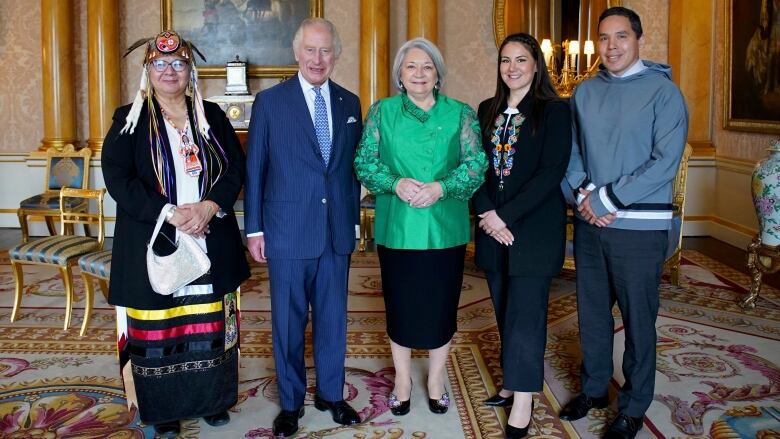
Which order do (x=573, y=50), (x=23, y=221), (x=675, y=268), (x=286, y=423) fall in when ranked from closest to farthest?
Answer: (x=286, y=423)
(x=675, y=268)
(x=23, y=221)
(x=573, y=50)

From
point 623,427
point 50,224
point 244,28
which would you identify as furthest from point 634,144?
point 50,224

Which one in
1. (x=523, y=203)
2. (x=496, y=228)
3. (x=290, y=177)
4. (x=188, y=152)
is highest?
(x=188, y=152)

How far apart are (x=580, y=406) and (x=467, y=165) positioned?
48.2 inches

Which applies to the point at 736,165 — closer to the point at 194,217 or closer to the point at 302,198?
the point at 302,198

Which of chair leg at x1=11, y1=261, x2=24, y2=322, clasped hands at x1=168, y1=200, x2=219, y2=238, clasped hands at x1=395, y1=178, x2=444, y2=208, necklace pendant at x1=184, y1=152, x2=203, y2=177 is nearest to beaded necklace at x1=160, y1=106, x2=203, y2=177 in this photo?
necklace pendant at x1=184, y1=152, x2=203, y2=177

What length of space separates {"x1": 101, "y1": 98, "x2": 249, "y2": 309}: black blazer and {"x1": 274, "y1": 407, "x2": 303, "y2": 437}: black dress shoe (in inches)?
22.8

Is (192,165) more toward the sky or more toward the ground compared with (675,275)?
more toward the sky

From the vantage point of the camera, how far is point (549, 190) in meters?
2.93

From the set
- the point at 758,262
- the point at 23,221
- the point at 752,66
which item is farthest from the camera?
the point at 23,221

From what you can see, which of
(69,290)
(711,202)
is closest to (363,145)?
(69,290)

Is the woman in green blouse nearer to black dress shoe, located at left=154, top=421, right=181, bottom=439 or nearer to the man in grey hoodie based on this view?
the man in grey hoodie

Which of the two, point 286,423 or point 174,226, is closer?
point 174,226

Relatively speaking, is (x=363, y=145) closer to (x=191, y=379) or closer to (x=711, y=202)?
(x=191, y=379)

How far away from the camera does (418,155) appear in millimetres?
3004
